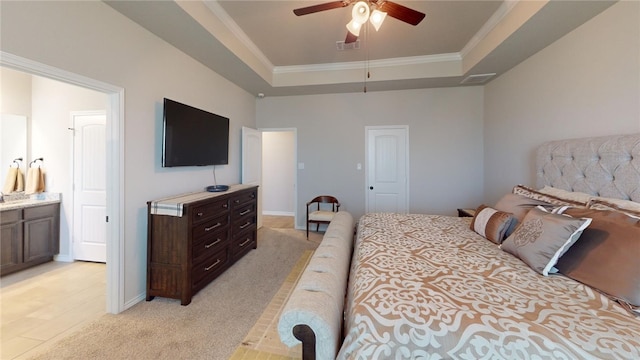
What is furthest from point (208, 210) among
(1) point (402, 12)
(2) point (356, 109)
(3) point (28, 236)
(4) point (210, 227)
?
(2) point (356, 109)

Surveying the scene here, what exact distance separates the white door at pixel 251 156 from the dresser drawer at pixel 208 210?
144 centimetres

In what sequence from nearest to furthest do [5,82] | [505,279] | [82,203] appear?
[505,279] → [5,82] → [82,203]

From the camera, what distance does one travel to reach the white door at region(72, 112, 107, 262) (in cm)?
319

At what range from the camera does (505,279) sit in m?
1.33

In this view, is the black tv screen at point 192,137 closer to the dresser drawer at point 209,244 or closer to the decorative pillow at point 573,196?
the dresser drawer at point 209,244

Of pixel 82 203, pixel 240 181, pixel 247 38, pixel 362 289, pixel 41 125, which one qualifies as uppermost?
pixel 247 38

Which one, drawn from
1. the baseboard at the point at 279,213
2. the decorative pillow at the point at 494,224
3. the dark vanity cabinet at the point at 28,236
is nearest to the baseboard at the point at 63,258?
the dark vanity cabinet at the point at 28,236

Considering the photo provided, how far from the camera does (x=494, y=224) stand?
6.43 feet

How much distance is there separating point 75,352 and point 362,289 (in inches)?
81.5

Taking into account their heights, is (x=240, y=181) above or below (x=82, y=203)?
above

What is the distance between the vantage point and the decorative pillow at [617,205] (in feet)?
4.76

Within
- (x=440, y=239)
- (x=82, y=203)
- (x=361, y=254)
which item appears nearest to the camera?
(x=361, y=254)

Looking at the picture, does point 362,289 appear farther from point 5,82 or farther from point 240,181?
point 5,82

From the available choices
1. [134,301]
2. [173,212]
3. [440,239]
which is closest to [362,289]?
[440,239]
